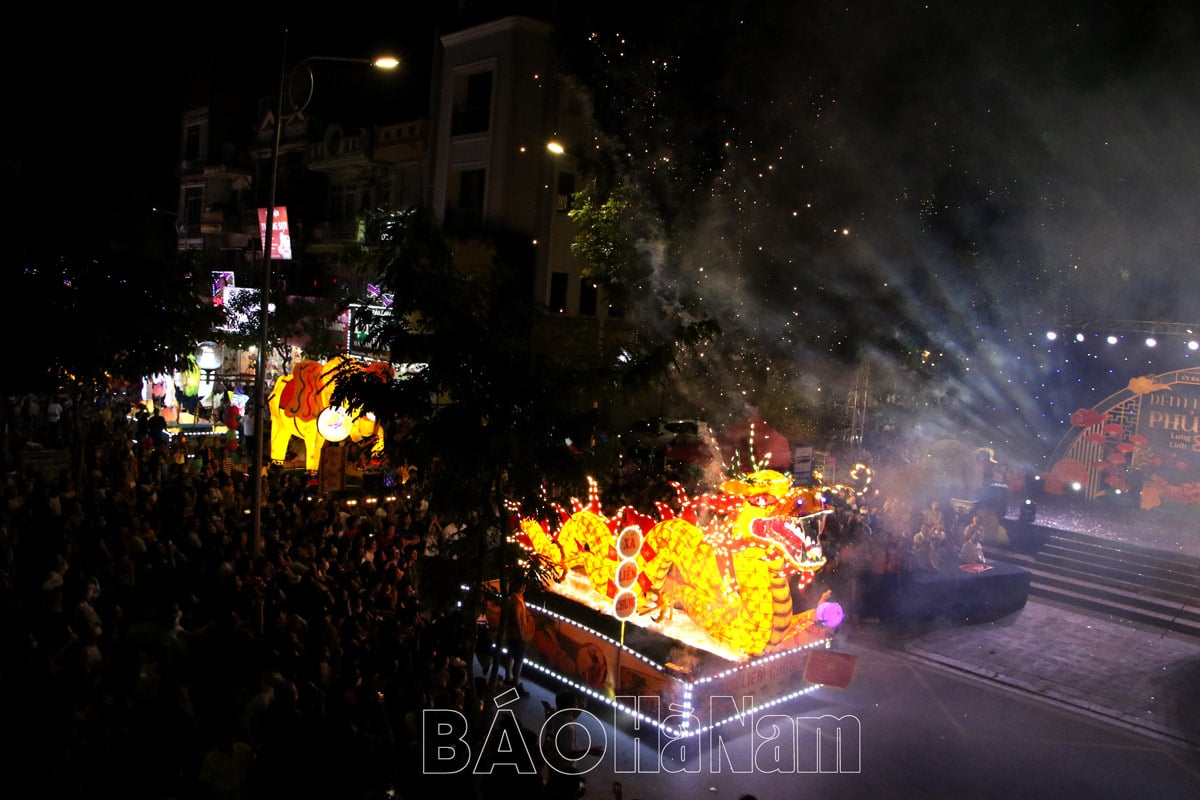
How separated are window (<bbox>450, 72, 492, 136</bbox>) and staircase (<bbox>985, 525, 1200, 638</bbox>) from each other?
55.6 ft

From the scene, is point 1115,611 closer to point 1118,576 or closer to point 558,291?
point 1118,576

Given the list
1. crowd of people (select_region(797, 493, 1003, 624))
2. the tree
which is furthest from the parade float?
crowd of people (select_region(797, 493, 1003, 624))

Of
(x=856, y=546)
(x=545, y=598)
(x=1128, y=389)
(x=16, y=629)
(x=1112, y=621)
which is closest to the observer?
(x=16, y=629)

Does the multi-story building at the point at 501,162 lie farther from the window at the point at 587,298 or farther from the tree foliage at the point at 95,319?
the tree foliage at the point at 95,319

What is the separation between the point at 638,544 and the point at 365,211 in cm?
2034

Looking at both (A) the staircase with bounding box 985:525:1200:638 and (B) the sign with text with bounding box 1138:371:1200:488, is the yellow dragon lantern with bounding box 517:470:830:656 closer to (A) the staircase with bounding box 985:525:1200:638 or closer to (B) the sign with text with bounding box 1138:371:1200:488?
(A) the staircase with bounding box 985:525:1200:638

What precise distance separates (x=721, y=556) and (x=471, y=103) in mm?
18508

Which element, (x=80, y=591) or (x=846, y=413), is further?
(x=846, y=413)

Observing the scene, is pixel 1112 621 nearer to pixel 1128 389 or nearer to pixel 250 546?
pixel 1128 389

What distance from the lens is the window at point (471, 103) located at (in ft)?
80.2

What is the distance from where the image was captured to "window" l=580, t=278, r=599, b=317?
989 inches

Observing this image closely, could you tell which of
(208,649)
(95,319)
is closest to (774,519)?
(208,649)

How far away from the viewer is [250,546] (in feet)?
37.7

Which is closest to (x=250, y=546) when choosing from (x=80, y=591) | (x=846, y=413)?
(x=80, y=591)
